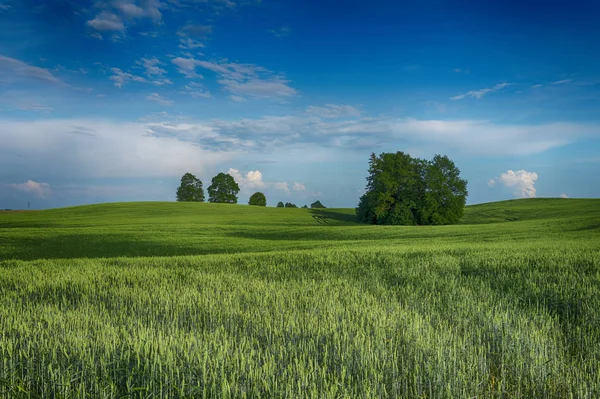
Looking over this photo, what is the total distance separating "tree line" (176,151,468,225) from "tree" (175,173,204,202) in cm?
5697

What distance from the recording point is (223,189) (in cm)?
10725

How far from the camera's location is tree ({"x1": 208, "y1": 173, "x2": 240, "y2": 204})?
106 m

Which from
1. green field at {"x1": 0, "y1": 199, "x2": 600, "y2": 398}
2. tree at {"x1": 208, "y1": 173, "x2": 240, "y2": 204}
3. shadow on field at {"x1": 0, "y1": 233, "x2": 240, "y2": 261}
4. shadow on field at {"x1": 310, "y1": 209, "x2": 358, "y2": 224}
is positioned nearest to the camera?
green field at {"x1": 0, "y1": 199, "x2": 600, "y2": 398}

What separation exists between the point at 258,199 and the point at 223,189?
36.4 ft

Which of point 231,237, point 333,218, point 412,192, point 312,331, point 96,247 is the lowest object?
point 96,247

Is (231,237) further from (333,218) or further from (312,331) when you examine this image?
(312,331)

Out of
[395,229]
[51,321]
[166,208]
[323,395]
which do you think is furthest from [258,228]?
[323,395]

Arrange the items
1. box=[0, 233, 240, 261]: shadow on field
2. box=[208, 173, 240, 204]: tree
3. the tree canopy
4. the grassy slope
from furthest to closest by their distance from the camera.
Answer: box=[208, 173, 240, 204]: tree, the tree canopy, the grassy slope, box=[0, 233, 240, 261]: shadow on field

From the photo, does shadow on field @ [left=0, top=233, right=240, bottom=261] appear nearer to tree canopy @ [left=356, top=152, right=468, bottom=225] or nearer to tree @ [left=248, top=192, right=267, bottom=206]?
tree canopy @ [left=356, top=152, right=468, bottom=225]

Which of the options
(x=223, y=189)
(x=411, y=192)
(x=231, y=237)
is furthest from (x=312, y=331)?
(x=223, y=189)

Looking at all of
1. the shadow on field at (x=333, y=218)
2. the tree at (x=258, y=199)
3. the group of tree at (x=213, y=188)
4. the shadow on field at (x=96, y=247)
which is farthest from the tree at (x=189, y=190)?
the shadow on field at (x=96, y=247)

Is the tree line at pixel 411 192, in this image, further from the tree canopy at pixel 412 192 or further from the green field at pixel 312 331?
the green field at pixel 312 331

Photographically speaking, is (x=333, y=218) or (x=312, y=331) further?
(x=333, y=218)

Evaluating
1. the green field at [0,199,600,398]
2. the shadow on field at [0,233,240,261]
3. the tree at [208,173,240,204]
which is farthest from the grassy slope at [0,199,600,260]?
the tree at [208,173,240,204]
